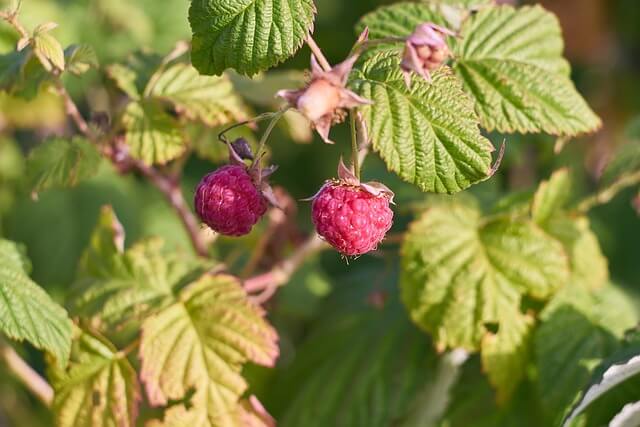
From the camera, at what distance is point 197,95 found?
4.63 ft

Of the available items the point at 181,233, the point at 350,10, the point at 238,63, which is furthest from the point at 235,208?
the point at 350,10

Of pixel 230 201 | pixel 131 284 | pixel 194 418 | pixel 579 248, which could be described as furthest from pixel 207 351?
pixel 579 248

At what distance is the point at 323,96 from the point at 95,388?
0.58 metres

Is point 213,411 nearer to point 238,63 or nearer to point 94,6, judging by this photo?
point 238,63

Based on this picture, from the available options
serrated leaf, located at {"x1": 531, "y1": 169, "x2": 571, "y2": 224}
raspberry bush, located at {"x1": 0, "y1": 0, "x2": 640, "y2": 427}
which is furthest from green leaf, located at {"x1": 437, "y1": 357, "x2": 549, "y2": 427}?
serrated leaf, located at {"x1": 531, "y1": 169, "x2": 571, "y2": 224}

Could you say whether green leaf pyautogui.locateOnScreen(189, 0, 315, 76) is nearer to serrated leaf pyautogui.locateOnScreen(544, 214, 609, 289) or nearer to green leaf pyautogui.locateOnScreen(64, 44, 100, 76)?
green leaf pyautogui.locateOnScreen(64, 44, 100, 76)

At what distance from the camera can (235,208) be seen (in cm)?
108

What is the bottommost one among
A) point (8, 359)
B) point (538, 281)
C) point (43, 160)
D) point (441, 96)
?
point (8, 359)

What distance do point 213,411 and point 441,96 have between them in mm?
536

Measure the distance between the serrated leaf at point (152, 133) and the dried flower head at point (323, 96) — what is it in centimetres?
39

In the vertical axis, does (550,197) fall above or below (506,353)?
above

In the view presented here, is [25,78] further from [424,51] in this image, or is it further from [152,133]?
[424,51]

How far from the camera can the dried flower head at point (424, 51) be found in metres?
0.97

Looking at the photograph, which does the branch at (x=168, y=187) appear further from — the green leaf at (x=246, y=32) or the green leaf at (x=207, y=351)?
the green leaf at (x=246, y=32)
